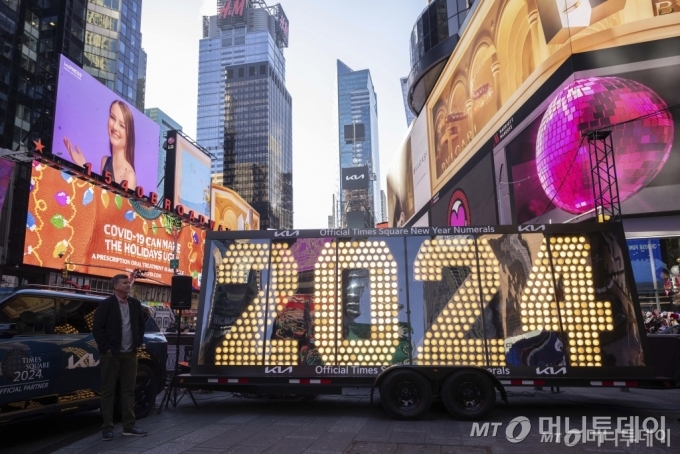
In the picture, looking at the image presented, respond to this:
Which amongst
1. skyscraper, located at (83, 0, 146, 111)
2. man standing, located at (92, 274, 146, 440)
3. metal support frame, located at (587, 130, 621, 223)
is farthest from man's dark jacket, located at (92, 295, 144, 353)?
skyscraper, located at (83, 0, 146, 111)

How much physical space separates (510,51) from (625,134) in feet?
25.9

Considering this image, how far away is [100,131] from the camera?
1371 inches

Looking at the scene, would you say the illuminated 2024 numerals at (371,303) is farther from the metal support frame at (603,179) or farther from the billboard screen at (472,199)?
the billboard screen at (472,199)

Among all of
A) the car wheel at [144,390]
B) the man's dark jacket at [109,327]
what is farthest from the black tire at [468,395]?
the car wheel at [144,390]

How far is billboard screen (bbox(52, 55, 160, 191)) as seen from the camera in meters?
31.2

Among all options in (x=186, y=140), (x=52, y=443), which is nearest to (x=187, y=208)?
(x=186, y=140)

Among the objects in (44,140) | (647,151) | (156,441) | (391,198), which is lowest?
(156,441)

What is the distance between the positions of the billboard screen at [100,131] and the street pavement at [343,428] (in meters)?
28.3

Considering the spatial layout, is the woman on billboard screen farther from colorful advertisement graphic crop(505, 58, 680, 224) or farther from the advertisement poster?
colorful advertisement graphic crop(505, 58, 680, 224)

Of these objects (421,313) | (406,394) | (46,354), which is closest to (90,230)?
(46,354)

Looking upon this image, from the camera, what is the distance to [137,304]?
21.1 feet

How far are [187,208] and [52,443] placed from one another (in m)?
41.2

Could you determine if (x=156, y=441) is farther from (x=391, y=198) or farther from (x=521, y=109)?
(x=391, y=198)

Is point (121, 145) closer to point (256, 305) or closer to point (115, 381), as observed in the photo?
point (256, 305)
